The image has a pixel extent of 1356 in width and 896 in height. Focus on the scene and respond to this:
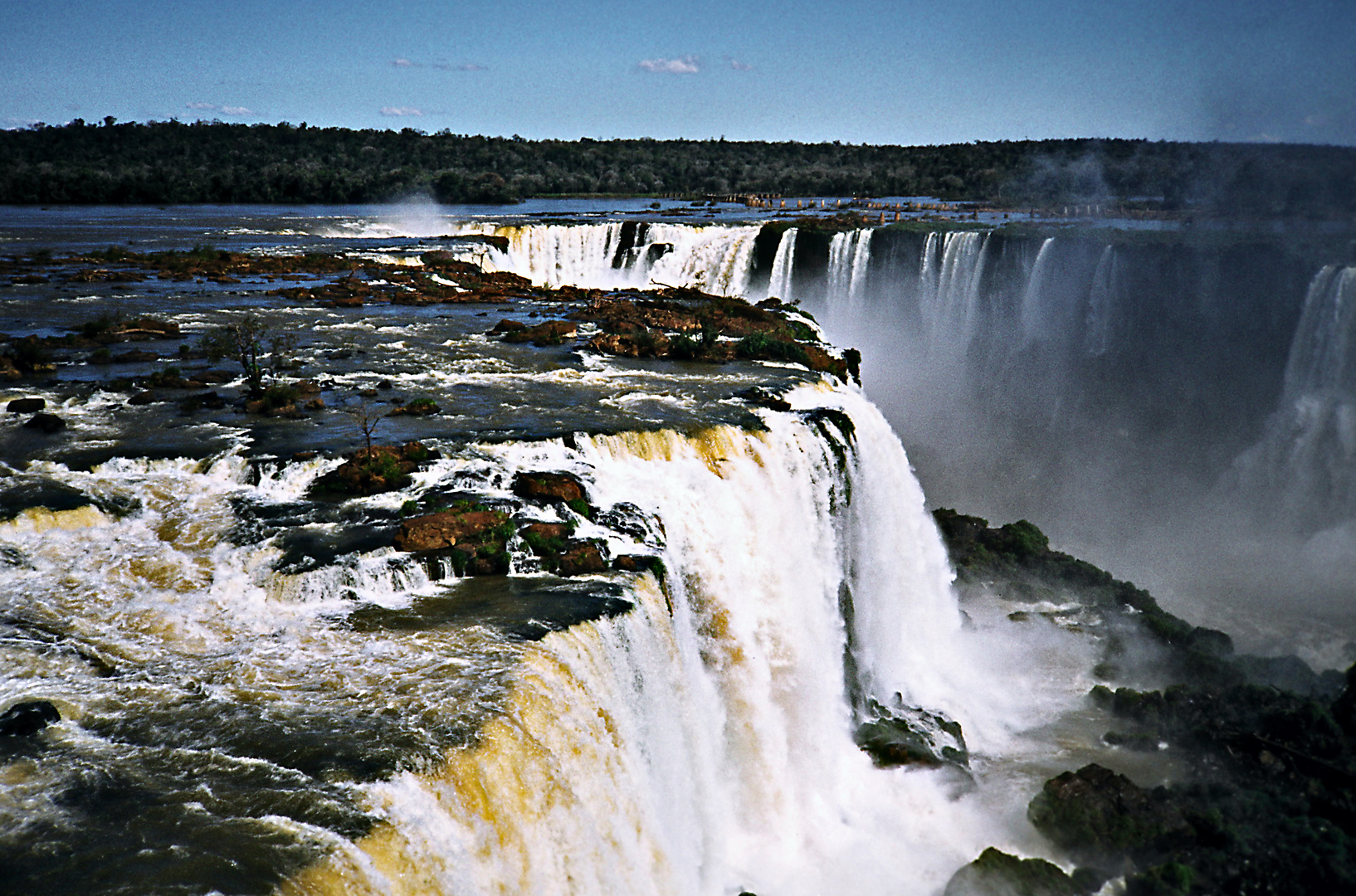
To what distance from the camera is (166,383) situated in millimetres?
16359

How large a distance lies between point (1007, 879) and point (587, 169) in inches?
3161

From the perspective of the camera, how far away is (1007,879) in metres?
10.6

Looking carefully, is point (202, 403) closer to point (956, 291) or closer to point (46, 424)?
point (46, 424)

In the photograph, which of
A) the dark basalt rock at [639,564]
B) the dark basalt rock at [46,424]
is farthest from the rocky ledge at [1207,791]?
the dark basalt rock at [46,424]

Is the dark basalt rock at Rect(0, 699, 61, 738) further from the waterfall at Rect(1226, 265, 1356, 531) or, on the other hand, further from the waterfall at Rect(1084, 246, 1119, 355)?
the waterfall at Rect(1084, 246, 1119, 355)

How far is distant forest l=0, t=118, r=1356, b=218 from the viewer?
49750mm

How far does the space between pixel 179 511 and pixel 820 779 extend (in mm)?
8879

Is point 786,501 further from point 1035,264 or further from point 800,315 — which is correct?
point 1035,264

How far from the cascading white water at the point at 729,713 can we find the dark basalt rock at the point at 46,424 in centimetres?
652

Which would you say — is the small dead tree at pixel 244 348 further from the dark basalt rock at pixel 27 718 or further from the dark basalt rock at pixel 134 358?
the dark basalt rock at pixel 27 718

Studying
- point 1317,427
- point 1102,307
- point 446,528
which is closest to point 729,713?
point 446,528

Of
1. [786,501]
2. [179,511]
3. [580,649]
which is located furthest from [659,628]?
[179,511]

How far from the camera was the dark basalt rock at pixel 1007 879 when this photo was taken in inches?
417

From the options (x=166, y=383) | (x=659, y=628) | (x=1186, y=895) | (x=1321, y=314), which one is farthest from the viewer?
(x=1321, y=314)
